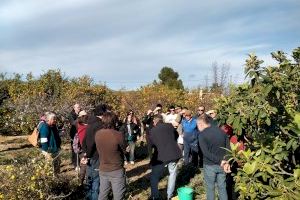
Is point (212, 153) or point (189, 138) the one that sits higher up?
point (212, 153)

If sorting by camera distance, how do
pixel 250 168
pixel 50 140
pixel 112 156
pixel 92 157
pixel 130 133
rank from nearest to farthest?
pixel 250 168 < pixel 112 156 < pixel 92 157 < pixel 50 140 < pixel 130 133

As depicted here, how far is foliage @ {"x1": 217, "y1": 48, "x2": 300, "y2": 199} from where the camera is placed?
3762 mm

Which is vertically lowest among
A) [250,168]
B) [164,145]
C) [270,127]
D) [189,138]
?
[189,138]

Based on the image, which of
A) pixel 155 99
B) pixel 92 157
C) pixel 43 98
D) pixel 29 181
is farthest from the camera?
pixel 155 99

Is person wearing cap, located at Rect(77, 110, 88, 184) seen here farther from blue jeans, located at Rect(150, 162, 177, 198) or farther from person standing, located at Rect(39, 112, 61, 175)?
blue jeans, located at Rect(150, 162, 177, 198)

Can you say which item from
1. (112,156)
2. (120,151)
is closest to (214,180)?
(120,151)

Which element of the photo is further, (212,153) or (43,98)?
(43,98)

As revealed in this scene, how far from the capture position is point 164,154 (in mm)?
8805

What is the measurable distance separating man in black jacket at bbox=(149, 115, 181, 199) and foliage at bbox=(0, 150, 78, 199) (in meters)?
1.96

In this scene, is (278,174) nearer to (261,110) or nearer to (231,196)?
(261,110)

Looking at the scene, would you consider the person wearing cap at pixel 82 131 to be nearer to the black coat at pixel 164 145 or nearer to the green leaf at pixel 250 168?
the black coat at pixel 164 145

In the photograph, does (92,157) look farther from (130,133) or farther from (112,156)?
(130,133)

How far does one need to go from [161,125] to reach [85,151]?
163 centimetres

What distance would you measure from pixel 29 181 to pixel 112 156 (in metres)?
1.40
